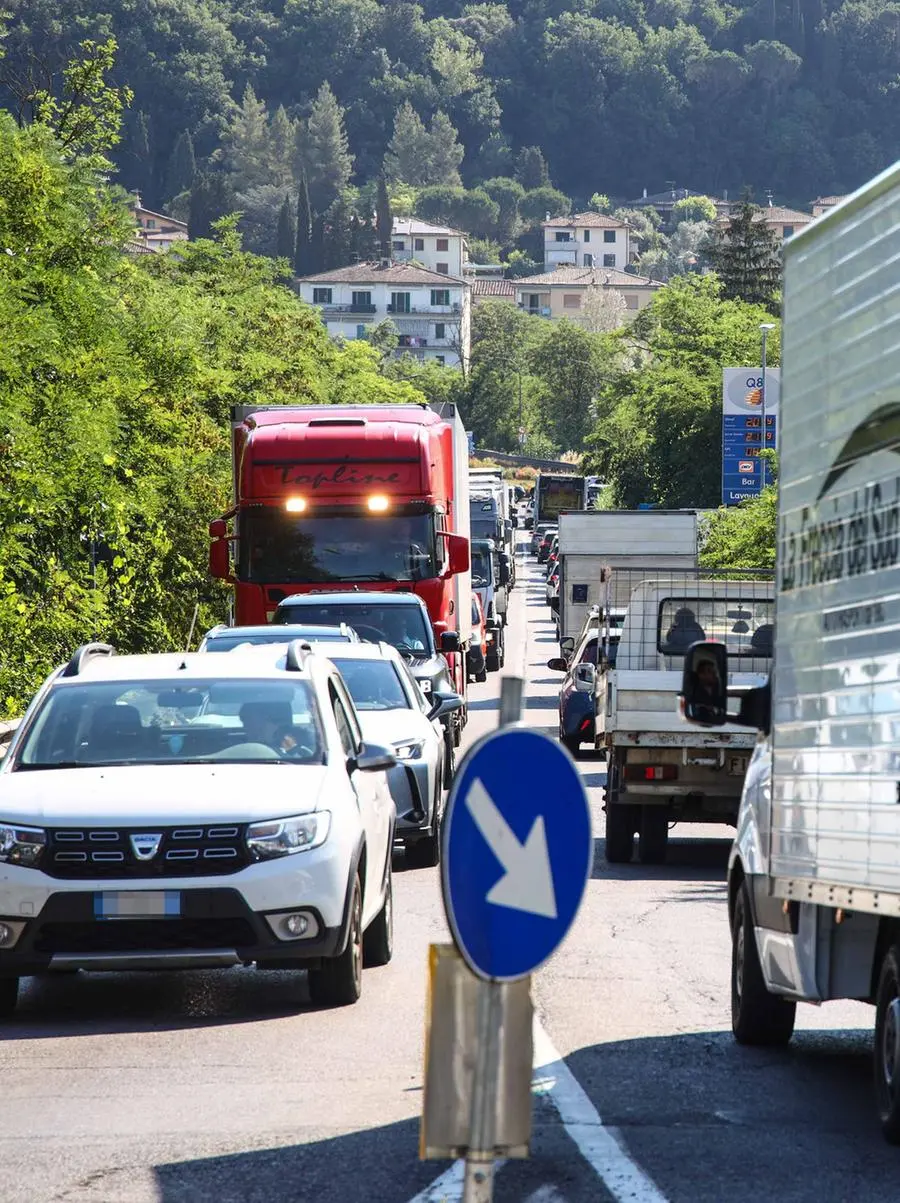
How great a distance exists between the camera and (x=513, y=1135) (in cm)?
599

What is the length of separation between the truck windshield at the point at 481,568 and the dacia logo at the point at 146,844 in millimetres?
42371

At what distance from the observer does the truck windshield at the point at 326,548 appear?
26219 millimetres

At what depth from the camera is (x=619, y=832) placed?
17828mm

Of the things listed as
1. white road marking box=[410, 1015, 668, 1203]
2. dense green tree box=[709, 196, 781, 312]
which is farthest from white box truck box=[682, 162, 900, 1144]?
dense green tree box=[709, 196, 781, 312]


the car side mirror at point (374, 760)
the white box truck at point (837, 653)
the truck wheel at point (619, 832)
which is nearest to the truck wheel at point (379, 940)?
the car side mirror at point (374, 760)

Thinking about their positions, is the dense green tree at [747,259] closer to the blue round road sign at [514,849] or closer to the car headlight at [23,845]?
the car headlight at [23,845]

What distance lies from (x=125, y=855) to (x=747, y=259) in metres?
130

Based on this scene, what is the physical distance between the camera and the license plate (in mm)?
10055

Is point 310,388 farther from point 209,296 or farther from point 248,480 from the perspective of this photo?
point 248,480

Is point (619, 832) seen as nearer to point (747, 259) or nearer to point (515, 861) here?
point (515, 861)

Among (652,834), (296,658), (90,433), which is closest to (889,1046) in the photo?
(296,658)

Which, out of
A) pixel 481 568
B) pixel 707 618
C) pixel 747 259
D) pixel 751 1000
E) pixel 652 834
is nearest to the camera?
pixel 751 1000

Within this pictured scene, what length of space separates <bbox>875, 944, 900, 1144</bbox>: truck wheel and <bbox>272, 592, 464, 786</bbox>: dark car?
15.1m

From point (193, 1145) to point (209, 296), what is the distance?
48067 millimetres
